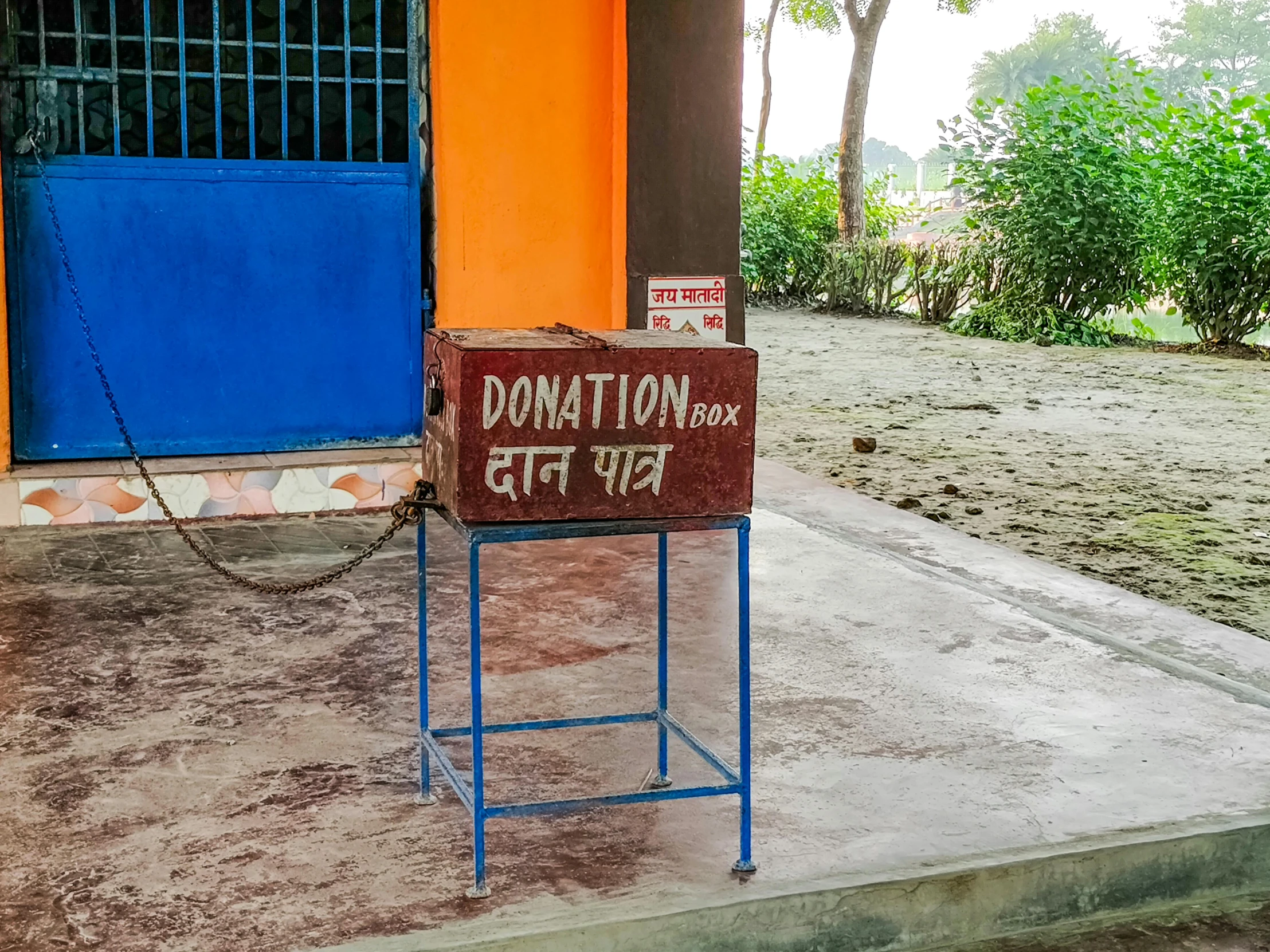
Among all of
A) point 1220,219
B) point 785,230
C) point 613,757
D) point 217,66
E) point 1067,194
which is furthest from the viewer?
point 785,230

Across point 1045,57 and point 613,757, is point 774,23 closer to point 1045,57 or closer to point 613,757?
point 613,757

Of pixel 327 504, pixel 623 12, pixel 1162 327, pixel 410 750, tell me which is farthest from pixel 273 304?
pixel 1162 327

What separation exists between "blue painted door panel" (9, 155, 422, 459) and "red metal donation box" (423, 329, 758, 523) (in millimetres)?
3799

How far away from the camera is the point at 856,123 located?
22578 mm

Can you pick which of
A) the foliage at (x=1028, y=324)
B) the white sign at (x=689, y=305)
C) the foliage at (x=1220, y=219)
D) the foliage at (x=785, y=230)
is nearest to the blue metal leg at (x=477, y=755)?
the white sign at (x=689, y=305)

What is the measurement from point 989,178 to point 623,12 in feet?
38.4

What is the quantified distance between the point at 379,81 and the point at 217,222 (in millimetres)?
986

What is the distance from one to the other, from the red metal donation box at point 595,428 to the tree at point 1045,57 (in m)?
81.0

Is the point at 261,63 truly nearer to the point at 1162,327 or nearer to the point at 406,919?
the point at 406,919

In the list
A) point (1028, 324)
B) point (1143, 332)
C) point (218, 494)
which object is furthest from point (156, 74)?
point (1143, 332)

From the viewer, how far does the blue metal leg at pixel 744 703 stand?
303 centimetres

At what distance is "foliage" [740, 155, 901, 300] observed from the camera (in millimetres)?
21938

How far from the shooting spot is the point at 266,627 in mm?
4887

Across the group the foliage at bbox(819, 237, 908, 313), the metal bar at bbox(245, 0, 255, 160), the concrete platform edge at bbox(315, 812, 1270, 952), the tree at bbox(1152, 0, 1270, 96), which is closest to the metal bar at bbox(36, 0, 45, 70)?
the metal bar at bbox(245, 0, 255, 160)
